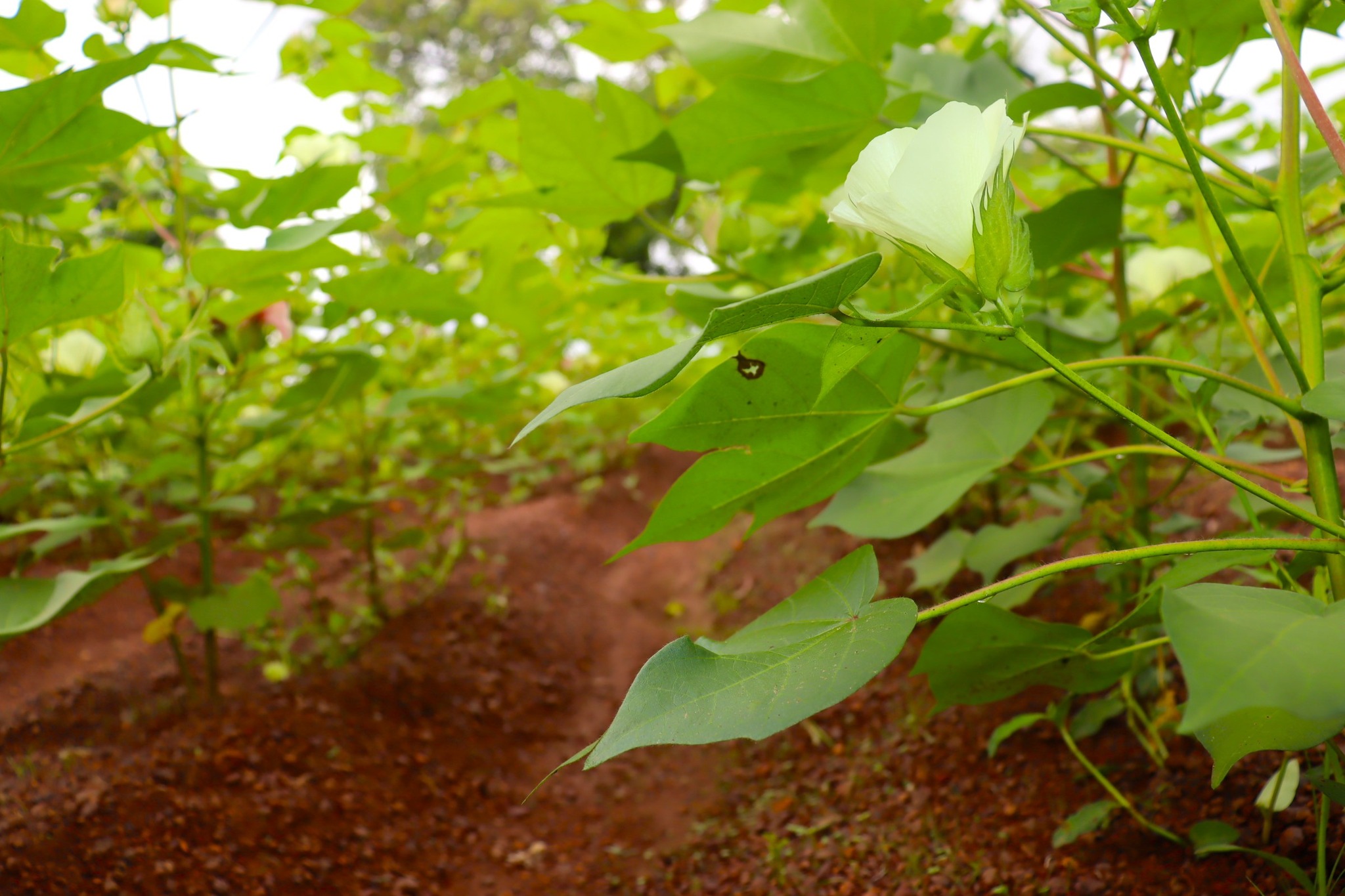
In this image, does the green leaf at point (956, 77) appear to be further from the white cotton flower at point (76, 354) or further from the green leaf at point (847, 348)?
the white cotton flower at point (76, 354)

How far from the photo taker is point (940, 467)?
0.70 meters

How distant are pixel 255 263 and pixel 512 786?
2.72ft

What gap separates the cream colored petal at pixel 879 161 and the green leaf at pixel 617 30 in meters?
0.47

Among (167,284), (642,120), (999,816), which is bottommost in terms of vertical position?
(999,816)

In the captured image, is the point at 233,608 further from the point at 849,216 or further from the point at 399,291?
the point at 849,216

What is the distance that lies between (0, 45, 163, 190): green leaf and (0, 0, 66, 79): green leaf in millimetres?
206

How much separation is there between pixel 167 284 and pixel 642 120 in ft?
2.93

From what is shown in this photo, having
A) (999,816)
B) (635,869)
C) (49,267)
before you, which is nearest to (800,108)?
(49,267)

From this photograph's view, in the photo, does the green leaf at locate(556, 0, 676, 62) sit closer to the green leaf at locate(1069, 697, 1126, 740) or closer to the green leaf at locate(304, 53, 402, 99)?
the green leaf at locate(304, 53, 402, 99)

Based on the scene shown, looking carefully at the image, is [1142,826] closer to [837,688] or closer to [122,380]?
[837,688]

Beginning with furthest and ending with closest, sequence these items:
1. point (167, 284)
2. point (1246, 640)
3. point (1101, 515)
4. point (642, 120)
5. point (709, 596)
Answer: point (709, 596)
point (167, 284)
point (1101, 515)
point (642, 120)
point (1246, 640)

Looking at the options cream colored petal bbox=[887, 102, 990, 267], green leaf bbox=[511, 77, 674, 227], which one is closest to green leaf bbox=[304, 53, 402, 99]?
green leaf bbox=[511, 77, 674, 227]

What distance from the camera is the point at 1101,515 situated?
911mm

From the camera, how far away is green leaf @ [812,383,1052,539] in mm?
637
